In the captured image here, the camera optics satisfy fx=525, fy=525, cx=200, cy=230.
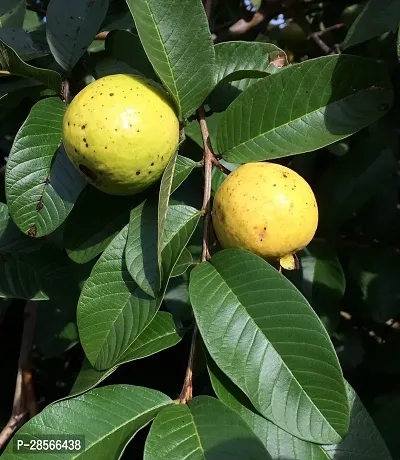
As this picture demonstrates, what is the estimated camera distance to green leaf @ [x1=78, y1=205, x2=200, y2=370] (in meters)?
0.85

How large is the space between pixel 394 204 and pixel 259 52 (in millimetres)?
615

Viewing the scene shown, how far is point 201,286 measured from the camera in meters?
0.86

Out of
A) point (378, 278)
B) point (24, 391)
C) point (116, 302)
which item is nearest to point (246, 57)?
point (116, 302)

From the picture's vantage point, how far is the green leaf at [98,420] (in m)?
0.82

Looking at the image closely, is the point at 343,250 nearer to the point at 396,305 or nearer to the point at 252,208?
the point at 396,305

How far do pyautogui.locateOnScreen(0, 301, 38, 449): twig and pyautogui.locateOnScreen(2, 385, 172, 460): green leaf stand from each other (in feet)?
1.68

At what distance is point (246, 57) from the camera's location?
107cm

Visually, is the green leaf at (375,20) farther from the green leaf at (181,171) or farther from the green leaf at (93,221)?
the green leaf at (93,221)

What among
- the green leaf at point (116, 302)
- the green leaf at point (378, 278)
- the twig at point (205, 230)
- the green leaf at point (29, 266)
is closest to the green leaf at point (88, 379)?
the green leaf at point (116, 302)

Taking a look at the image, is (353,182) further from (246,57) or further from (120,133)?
(120,133)

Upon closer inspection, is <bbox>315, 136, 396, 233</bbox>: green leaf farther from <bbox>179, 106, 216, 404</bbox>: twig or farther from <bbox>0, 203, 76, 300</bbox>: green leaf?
<bbox>0, 203, 76, 300</bbox>: green leaf

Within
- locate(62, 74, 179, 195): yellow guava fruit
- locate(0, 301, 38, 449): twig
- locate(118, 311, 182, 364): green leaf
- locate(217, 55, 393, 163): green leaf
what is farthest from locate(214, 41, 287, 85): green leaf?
locate(0, 301, 38, 449): twig

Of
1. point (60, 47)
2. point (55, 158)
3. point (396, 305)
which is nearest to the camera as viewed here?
point (55, 158)

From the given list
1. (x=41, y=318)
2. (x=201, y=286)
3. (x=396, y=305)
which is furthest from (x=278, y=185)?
(x=41, y=318)
